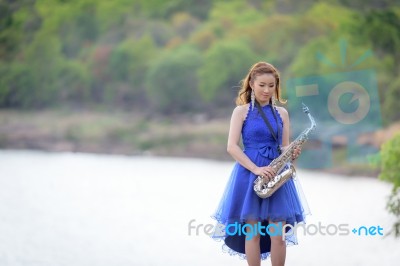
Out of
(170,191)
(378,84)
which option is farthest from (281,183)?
(378,84)

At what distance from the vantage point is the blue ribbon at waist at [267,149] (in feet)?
13.4

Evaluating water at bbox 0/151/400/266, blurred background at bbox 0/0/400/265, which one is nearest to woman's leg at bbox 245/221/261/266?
water at bbox 0/151/400/266

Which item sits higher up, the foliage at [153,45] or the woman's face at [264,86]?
the foliage at [153,45]

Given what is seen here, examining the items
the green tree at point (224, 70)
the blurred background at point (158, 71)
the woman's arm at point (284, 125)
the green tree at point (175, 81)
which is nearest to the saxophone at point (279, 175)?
the woman's arm at point (284, 125)

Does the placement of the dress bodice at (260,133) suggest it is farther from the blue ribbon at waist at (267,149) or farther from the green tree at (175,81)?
the green tree at (175,81)

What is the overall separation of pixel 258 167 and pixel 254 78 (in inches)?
16.4

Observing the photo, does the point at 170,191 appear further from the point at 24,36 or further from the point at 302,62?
the point at 24,36

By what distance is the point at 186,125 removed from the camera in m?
27.7

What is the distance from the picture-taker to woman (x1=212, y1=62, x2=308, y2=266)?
402 centimetres

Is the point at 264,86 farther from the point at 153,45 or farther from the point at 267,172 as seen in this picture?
the point at 153,45

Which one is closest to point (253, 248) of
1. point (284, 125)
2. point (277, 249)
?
point (277, 249)

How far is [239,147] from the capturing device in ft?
13.2

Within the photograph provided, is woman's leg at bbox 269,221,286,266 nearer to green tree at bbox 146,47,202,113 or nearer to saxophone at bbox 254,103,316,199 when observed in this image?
saxophone at bbox 254,103,316,199

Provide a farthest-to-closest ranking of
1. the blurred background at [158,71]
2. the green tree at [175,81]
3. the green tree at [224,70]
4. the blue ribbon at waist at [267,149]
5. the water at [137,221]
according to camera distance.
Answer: the green tree at [175,81] < the green tree at [224,70] < the blurred background at [158,71] < the water at [137,221] < the blue ribbon at waist at [267,149]
